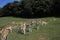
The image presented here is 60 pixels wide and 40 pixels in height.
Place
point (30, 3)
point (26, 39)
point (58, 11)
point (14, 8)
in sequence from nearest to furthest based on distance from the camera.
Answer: point (26, 39), point (58, 11), point (30, 3), point (14, 8)

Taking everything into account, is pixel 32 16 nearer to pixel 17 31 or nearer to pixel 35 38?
pixel 17 31

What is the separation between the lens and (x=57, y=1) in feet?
196

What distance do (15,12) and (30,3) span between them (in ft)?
17.0

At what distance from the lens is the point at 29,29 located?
24.6 metres

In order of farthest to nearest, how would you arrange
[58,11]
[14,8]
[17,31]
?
[14,8], [58,11], [17,31]

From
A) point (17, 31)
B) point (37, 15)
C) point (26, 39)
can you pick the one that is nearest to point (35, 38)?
point (26, 39)

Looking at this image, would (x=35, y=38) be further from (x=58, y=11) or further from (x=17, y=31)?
(x=58, y=11)

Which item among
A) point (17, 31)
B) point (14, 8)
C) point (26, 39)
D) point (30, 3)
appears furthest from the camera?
point (14, 8)

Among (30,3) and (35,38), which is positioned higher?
(30,3)

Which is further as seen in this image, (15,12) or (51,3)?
(15,12)

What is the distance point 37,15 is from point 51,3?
5019mm

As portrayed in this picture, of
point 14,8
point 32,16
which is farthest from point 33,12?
point 14,8

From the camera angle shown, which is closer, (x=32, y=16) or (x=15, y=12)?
(x=32, y=16)

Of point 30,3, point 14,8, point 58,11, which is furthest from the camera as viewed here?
point 14,8
